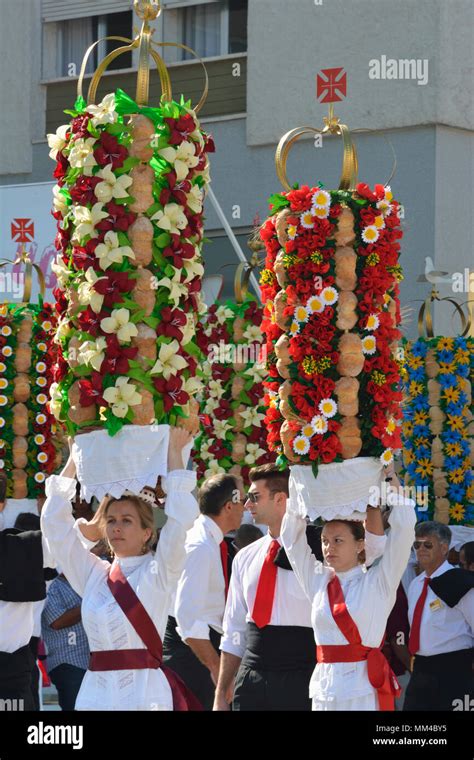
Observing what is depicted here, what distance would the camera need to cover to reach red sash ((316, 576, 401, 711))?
5922 millimetres

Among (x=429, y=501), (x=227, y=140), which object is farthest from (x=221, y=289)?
(x=429, y=501)

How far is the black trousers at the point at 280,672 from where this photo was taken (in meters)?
6.58

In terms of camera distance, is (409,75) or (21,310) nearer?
(21,310)

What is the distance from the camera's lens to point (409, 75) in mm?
15094

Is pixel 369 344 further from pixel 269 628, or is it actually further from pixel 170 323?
pixel 269 628

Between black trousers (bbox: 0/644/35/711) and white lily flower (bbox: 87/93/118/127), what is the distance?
2805mm

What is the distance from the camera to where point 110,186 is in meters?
5.74

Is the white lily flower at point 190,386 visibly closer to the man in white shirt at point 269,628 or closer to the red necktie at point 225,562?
the man in white shirt at point 269,628

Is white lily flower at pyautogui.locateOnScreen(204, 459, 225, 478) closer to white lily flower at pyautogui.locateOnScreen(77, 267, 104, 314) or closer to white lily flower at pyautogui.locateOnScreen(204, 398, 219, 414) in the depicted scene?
white lily flower at pyautogui.locateOnScreen(204, 398, 219, 414)

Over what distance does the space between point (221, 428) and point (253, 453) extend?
0.27 m

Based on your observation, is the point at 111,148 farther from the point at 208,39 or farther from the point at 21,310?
the point at 208,39

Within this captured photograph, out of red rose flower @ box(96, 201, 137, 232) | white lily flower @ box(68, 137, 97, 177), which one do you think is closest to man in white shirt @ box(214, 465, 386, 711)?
red rose flower @ box(96, 201, 137, 232)

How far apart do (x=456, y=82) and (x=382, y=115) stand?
0.86 meters

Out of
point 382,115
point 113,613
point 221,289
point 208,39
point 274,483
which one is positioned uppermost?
point 208,39
